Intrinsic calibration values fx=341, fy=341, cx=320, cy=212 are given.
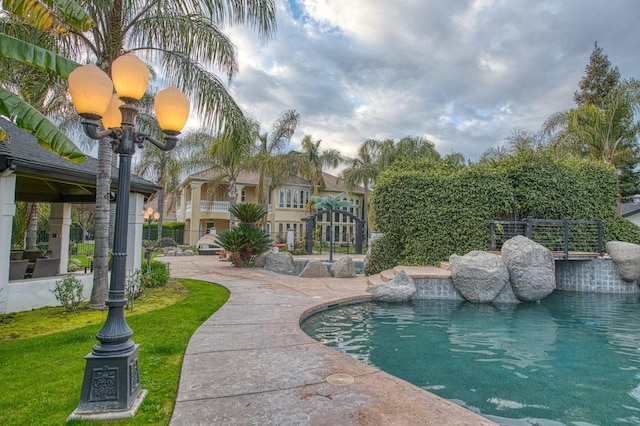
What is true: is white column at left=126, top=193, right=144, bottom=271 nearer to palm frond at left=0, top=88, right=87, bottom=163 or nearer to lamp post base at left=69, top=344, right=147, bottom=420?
palm frond at left=0, top=88, right=87, bottom=163

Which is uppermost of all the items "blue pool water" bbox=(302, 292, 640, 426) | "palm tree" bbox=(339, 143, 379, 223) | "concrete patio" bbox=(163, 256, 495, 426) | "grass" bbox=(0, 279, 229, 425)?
"palm tree" bbox=(339, 143, 379, 223)

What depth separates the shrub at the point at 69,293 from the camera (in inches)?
254

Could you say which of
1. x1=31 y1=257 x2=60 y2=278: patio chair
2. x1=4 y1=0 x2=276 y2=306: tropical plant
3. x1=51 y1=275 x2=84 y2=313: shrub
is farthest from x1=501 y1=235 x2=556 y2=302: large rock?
x1=31 y1=257 x2=60 y2=278: patio chair

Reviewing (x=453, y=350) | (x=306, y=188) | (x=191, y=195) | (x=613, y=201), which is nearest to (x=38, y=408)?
(x=453, y=350)

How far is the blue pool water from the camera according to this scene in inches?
138

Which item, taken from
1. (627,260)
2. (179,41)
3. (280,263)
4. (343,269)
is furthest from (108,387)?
(627,260)

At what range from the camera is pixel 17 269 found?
6.87 m

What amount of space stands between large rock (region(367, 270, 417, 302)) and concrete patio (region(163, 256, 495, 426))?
362 centimetres

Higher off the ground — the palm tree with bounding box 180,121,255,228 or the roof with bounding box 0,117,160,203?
the palm tree with bounding box 180,121,255,228

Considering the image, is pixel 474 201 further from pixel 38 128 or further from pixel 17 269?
Result: pixel 17 269

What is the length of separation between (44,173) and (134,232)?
2.63 m

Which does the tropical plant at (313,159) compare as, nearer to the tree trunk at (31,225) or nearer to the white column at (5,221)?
the tree trunk at (31,225)

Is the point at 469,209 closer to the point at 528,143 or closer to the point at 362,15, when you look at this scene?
the point at 362,15

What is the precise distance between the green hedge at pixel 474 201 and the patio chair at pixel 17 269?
415 inches
